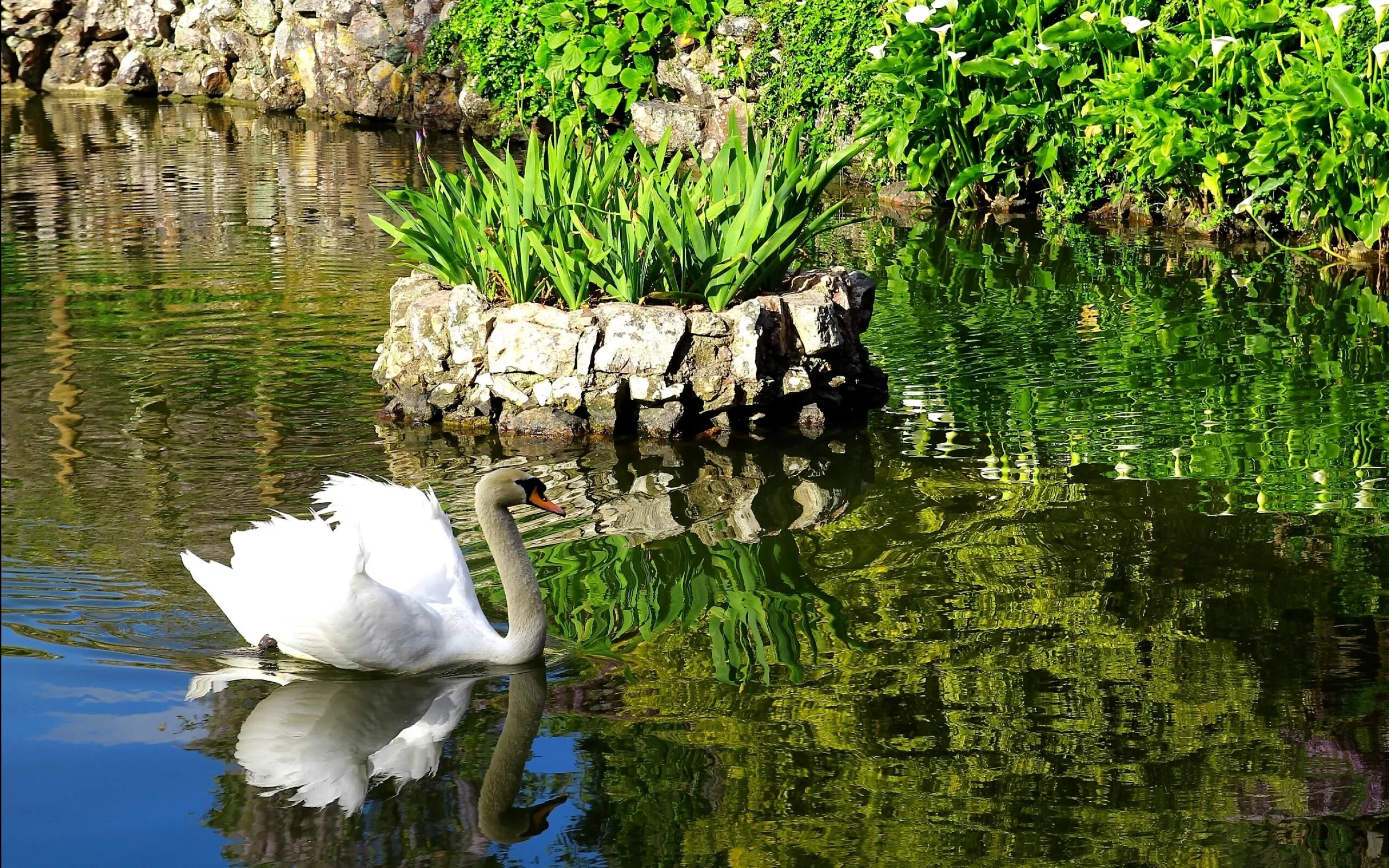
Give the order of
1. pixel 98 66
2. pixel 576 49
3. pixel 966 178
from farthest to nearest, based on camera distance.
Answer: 1. pixel 98 66
2. pixel 576 49
3. pixel 966 178

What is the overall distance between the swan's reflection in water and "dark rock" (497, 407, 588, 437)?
2677 mm

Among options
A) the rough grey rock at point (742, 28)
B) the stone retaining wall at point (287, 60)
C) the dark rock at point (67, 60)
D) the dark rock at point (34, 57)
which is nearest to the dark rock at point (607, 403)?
the stone retaining wall at point (287, 60)

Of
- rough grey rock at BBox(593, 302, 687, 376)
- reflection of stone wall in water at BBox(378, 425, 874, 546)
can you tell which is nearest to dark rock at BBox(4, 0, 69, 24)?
reflection of stone wall in water at BBox(378, 425, 874, 546)

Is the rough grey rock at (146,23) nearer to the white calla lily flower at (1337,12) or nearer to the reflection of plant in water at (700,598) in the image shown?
the white calla lily flower at (1337,12)

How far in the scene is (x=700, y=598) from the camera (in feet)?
18.5

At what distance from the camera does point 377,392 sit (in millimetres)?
8109

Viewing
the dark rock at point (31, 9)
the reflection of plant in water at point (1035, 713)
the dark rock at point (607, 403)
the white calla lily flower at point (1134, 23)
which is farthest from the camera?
the dark rock at point (31, 9)

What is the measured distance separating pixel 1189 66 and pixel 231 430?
25.4ft

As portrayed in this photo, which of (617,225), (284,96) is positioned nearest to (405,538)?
(617,225)

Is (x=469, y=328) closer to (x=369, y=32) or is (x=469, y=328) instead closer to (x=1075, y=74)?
(x=1075, y=74)

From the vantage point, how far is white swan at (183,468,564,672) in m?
4.60

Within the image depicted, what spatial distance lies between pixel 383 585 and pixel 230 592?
539 millimetres

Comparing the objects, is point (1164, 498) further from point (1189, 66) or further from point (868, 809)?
point (1189, 66)

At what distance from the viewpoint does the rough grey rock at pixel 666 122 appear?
51.6 ft
